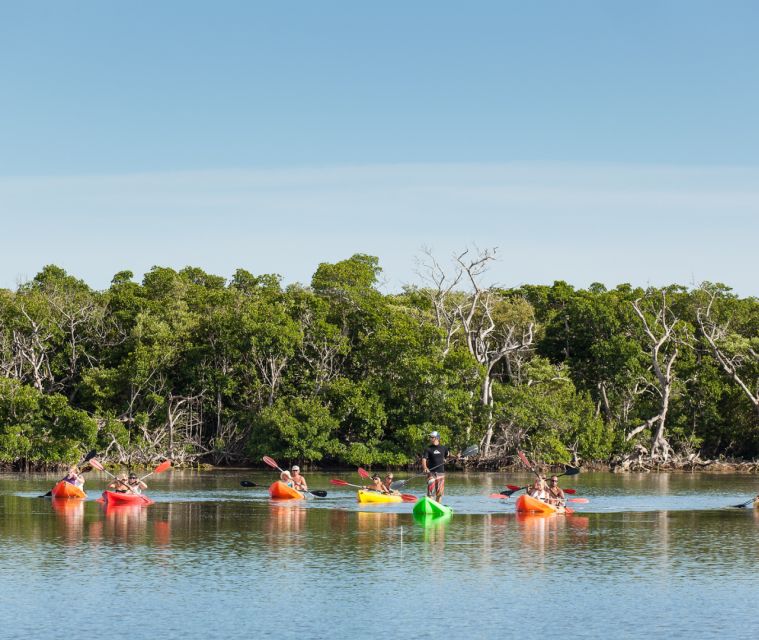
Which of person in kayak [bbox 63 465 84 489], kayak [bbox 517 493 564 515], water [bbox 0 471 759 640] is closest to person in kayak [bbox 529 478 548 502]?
kayak [bbox 517 493 564 515]

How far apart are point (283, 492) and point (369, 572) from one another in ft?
61.2

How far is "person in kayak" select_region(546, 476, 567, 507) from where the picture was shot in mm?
37094

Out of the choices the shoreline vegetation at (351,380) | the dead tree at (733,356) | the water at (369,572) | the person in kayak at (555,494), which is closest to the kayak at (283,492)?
the water at (369,572)

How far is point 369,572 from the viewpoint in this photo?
2358 cm

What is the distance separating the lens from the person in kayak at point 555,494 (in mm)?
37094

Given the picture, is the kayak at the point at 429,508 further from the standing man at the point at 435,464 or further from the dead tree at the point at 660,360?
the dead tree at the point at 660,360

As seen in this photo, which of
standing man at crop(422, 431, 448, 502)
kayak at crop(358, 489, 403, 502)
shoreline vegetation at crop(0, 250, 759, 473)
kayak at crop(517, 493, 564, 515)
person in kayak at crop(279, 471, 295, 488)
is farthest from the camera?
shoreline vegetation at crop(0, 250, 759, 473)

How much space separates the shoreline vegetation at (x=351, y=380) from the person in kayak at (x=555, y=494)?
2680cm

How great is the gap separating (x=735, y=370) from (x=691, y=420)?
428 cm

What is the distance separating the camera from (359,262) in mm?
76000

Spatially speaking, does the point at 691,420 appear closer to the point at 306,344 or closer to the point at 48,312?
the point at 306,344

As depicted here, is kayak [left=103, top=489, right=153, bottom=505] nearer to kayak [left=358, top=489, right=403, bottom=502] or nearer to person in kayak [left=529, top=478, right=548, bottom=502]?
kayak [left=358, top=489, right=403, bottom=502]

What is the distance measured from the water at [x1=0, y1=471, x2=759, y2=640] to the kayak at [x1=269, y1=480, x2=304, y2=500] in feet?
8.44

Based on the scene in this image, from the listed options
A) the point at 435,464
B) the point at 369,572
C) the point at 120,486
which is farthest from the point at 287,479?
the point at 369,572
